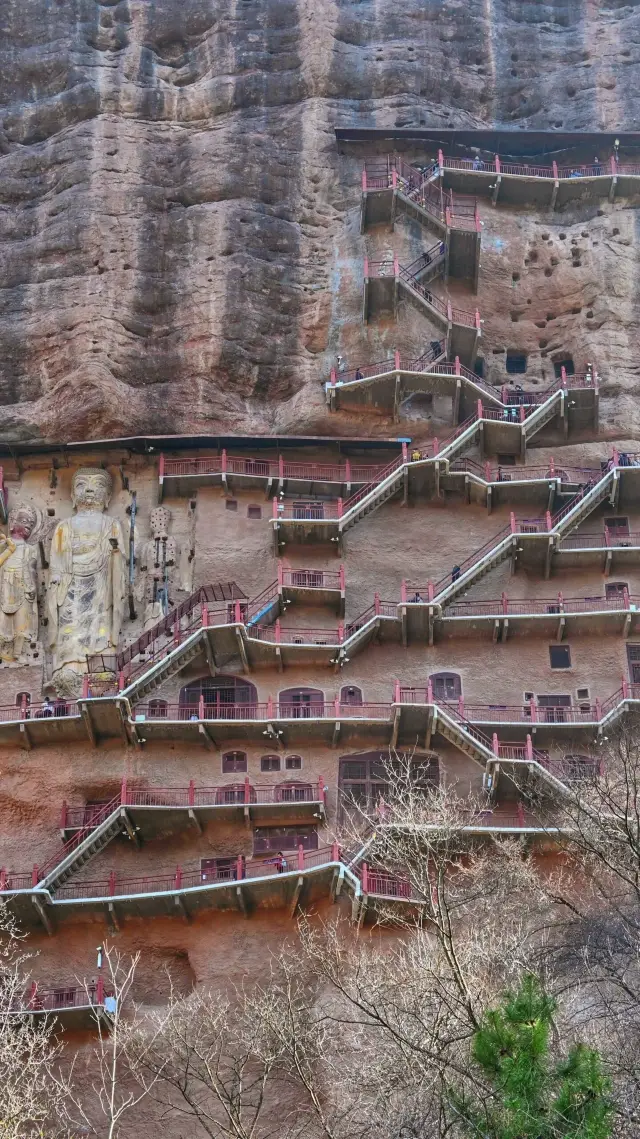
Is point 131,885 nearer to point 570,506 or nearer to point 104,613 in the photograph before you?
point 104,613

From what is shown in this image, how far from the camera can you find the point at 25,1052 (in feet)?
119

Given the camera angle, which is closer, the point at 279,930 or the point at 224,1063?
the point at 224,1063

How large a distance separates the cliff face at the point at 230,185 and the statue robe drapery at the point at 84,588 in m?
3.46

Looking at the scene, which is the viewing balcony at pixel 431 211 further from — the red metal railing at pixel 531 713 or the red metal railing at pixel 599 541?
the red metal railing at pixel 531 713

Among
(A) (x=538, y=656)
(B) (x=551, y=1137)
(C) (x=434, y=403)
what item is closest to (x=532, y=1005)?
(B) (x=551, y=1137)

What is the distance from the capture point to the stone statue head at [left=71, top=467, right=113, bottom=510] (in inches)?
1834

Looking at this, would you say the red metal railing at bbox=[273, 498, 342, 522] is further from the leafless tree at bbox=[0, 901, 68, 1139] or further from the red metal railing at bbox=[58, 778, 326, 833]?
the leafless tree at bbox=[0, 901, 68, 1139]

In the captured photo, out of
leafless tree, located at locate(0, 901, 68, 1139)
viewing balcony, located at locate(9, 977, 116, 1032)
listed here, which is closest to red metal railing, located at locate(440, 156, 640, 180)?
leafless tree, located at locate(0, 901, 68, 1139)

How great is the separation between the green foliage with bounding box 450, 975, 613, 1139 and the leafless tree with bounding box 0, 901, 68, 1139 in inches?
396

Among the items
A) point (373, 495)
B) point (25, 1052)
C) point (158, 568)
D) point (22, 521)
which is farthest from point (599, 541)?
point (25, 1052)

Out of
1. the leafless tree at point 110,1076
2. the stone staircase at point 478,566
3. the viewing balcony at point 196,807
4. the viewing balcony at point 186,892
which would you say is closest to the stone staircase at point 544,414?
the stone staircase at point 478,566

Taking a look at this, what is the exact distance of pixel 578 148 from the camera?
5494 centimetres

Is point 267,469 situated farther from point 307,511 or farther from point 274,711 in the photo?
point 274,711

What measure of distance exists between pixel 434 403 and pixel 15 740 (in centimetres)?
1596
